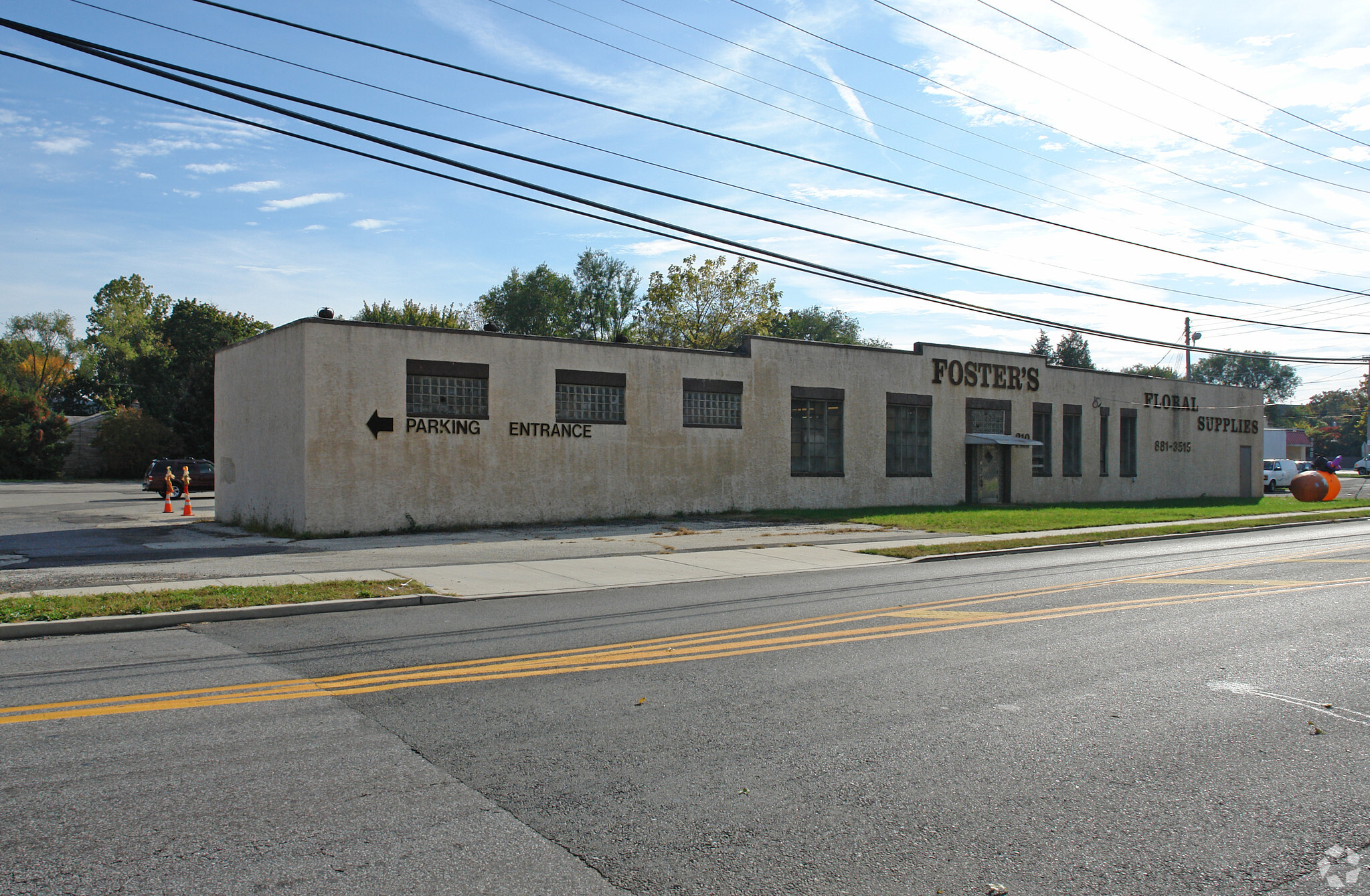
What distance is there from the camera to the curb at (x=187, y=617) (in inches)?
358

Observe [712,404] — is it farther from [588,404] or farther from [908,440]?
[908,440]

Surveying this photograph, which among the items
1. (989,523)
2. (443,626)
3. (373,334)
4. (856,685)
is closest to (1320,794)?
(856,685)

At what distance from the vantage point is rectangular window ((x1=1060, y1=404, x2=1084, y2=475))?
35875 millimetres

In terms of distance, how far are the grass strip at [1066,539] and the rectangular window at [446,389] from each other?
10800 millimetres

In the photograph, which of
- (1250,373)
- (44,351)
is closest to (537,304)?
(44,351)

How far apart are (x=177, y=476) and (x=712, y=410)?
80.5ft

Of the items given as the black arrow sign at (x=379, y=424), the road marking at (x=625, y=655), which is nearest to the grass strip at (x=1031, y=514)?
the black arrow sign at (x=379, y=424)

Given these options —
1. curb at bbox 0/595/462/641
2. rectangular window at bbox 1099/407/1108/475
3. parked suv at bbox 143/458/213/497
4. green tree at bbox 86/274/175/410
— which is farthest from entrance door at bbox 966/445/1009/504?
green tree at bbox 86/274/175/410

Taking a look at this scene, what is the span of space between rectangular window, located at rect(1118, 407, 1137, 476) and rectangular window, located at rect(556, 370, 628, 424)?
24.9 metres

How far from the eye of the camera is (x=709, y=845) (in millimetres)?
4062

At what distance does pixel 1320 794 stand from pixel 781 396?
76.6ft

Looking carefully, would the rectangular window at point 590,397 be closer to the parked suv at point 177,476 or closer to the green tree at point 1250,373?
the parked suv at point 177,476

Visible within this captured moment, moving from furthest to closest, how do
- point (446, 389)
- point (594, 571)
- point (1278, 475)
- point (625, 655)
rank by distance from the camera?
point (1278, 475)
point (446, 389)
point (594, 571)
point (625, 655)

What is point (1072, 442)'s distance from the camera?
36.2 metres
